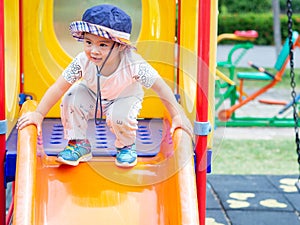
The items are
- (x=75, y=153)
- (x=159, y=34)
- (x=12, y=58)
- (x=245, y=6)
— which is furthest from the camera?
(x=245, y=6)

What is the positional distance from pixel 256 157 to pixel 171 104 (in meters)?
3.36

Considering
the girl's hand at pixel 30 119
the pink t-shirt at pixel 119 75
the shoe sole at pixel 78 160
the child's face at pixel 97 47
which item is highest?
the child's face at pixel 97 47

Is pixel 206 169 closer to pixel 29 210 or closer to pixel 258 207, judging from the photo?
pixel 29 210

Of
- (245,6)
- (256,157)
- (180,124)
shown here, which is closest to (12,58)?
(180,124)

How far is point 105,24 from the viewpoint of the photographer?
7.24 feet

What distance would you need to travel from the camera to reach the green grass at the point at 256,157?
5137mm

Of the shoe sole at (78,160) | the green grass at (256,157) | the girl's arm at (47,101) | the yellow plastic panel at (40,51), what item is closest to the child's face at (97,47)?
the girl's arm at (47,101)

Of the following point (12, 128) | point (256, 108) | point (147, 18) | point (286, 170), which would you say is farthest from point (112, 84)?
point (256, 108)

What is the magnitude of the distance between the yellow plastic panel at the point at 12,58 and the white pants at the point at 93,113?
0.55 metres

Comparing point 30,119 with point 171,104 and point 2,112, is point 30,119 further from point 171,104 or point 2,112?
point 171,104

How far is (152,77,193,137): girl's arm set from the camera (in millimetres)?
2391

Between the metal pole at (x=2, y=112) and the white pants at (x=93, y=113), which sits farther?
the white pants at (x=93, y=113)

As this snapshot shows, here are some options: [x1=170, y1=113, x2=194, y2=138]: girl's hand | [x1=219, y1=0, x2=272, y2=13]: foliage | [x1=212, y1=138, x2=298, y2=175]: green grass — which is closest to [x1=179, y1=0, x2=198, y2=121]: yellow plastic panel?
[x1=170, y1=113, x2=194, y2=138]: girl's hand

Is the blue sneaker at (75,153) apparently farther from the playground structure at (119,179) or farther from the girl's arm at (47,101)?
the girl's arm at (47,101)
